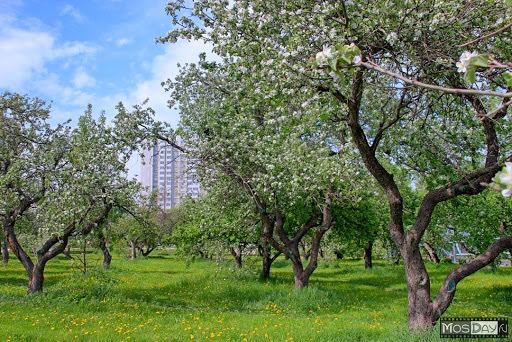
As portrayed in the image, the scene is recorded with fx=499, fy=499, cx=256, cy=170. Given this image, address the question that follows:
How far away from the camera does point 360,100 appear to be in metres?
11.5

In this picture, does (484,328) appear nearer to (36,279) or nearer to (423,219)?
(423,219)

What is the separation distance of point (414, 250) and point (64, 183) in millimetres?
14865

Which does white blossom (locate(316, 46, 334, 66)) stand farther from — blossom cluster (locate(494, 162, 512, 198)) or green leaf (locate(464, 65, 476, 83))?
blossom cluster (locate(494, 162, 512, 198))

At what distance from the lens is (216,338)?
12.1 meters

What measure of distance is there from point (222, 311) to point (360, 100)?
31.3 feet

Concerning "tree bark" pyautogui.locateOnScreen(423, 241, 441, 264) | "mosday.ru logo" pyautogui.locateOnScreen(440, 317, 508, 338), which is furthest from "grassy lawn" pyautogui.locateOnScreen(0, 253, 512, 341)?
"tree bark" pyautogui.locateOnScreen(423, 241, 441, 264)

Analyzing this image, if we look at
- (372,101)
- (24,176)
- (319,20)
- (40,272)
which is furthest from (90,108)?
(319,20)

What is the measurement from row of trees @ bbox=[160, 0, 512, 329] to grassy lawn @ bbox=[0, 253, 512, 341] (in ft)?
10.9

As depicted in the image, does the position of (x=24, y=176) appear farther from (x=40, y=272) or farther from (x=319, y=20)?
(x=319, y=20)

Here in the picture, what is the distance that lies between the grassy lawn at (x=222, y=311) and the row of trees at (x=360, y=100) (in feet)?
10.9

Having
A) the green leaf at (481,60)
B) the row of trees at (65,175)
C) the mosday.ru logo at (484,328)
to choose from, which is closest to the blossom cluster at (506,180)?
the green leaf at (481,60)

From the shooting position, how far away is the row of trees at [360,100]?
8.98 meters

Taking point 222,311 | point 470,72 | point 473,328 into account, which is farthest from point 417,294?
point 470,72

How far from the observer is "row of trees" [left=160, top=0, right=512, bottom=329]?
8.98 m
